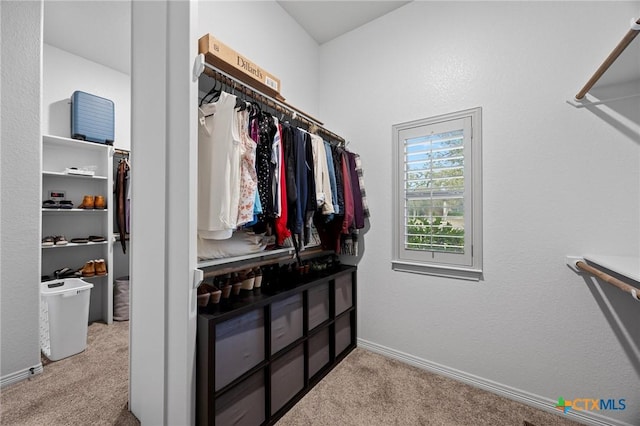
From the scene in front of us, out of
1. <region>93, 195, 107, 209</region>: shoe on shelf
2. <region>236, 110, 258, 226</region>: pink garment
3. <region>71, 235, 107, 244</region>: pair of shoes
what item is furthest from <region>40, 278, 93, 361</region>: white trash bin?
<region>236, 110, 258, 226</region>: pink garment

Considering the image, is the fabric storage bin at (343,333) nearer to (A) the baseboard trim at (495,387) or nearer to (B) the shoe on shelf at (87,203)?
(A) the baseboard trim at (495,387)

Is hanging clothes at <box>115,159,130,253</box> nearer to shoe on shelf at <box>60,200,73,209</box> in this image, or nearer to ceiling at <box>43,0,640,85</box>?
shoe on shelf at <box>60,200,73,209</box>

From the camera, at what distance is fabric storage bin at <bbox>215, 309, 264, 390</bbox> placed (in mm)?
1190

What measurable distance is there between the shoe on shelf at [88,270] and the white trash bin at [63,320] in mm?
396

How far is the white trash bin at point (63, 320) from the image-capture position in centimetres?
197

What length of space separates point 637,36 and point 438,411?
2092 millimetres

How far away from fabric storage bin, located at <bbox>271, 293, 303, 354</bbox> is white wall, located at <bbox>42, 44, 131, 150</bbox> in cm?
299

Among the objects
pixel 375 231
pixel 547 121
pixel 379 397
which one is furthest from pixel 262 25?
pixel 379 397

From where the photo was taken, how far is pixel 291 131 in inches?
63.6

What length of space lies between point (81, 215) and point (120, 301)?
1029 millimetres

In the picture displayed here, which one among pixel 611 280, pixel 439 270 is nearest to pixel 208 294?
pixel 439 270

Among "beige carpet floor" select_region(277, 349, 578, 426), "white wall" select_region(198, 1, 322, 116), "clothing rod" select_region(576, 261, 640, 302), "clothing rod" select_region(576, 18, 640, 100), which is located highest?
"white wall" select_region(198, 1, 322, 116)

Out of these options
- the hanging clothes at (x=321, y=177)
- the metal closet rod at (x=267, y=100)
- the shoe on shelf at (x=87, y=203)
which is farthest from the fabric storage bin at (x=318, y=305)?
the shoe on shelf at (x=87, y=203)

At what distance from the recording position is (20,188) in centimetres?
176
